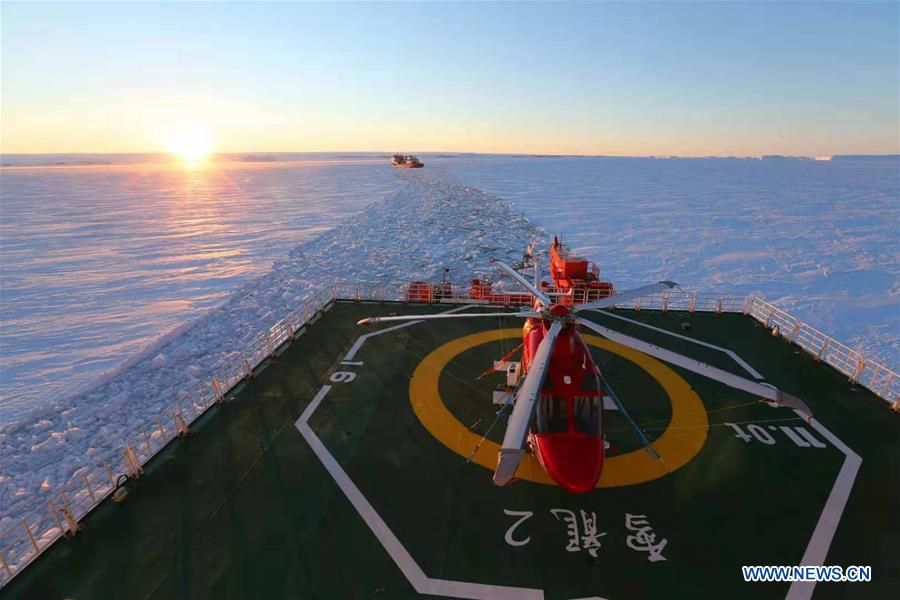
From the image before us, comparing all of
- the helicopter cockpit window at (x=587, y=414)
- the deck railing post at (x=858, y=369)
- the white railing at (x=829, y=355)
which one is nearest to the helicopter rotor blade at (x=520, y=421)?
the helicopter cockpit window at (x=587, y=414)

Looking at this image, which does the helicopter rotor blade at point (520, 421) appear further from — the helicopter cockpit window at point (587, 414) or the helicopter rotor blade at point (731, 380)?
the helicopter cockpit window at point (587, 414)

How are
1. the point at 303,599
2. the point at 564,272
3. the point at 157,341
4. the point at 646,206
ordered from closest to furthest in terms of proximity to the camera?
1. the point at 303,599
2. the point at 564,272
3. the point at 157,341
4. the point at 646,206

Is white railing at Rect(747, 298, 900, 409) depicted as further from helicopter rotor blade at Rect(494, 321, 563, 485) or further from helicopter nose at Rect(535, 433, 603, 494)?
helicopter rotor blade at Rect(494, 321, 563, 485)

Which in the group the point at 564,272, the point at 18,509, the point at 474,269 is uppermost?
the point at 564,272

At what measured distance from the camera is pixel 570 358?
11.3 meters

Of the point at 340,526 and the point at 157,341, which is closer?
the point at 340,526

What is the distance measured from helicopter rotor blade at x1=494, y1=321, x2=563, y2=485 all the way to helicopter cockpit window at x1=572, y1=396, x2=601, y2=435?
73.8 inches

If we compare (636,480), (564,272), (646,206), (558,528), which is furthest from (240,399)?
(646,206)

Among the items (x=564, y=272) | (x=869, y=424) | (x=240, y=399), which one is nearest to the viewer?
(x=869, y=424)

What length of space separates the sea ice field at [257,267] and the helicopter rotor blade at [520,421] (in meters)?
20.5

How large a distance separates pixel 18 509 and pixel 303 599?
51.9 feet

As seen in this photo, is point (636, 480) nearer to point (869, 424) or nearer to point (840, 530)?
point (840, 530)

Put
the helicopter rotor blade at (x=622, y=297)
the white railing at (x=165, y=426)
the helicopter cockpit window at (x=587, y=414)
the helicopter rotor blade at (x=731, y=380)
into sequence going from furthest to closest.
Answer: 1. the helicopter rotor blade at (x=622, y=297)
2. the helicopter cockpit window at (x=587, y=414)
3. the white railing at (x=165, y=426)
4. the helicopter rotor blade at (x=731, y=380)

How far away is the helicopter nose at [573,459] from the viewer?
10.1 m
